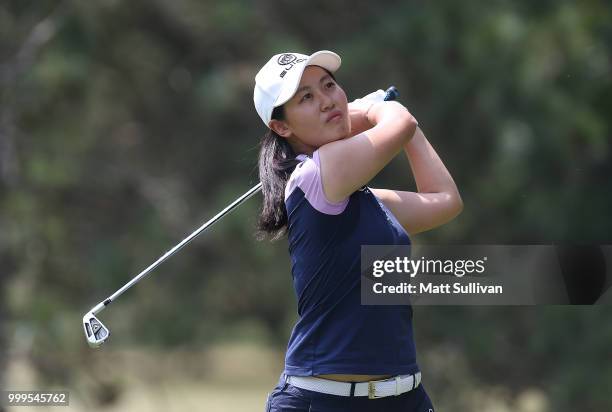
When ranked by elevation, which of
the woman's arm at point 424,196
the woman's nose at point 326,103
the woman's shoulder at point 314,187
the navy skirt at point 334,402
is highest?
the woman's nose at point 326,103

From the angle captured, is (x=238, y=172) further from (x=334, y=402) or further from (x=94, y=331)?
(x=334, y=402)

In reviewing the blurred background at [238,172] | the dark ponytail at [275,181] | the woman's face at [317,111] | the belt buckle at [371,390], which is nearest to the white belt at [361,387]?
the belt buckle at [371,390]

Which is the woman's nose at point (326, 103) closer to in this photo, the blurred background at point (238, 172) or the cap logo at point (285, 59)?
the cap logo at point (285, 59)

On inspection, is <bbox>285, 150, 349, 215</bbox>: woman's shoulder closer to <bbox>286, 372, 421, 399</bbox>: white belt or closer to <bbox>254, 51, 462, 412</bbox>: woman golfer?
<bbox>254, 51, 462, 412</bbox>: woman golfer

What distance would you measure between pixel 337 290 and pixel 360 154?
30cm

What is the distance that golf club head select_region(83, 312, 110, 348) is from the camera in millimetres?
2730

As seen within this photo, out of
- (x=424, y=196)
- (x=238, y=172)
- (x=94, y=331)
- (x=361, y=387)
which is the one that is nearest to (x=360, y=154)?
(x=424, y=196)

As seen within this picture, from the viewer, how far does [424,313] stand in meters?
8.91

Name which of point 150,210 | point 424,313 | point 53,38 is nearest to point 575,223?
point 424,313

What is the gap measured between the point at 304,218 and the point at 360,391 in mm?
398

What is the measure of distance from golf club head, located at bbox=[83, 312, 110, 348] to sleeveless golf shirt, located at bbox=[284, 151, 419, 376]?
1.83 feet

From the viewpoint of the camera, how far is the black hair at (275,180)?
2553 mm

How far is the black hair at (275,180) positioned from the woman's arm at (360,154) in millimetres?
137

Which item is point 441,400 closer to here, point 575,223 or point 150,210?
point 575,223
